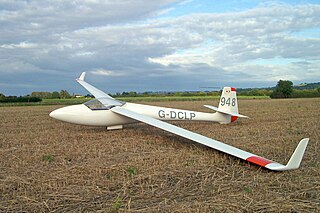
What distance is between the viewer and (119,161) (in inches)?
283

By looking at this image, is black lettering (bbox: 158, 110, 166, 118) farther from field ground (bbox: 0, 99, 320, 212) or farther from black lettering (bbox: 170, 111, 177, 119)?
field ground (bbox: 0, 99, 320, 212)

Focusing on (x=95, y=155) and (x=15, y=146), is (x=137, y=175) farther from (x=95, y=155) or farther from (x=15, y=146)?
(x=15, y=146)

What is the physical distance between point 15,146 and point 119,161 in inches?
168

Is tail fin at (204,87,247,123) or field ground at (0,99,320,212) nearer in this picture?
field ground at (0,99,320,212)

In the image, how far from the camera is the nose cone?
11242mm

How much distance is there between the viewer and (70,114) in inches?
445

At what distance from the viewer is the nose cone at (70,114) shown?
1124cm

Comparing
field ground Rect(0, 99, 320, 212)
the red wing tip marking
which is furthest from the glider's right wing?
the red wing tip marking

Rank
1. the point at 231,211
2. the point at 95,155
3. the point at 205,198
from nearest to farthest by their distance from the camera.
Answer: the point at 231,211, the point at 205,198, the point at 95,155

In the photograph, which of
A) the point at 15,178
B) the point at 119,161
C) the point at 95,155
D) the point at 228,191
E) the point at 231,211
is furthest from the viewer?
the point at 95,155

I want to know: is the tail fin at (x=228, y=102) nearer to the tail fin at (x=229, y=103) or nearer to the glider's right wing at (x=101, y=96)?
the tail fin at (x=229, y=103)

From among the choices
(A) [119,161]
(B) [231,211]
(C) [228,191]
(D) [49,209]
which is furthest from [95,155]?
(B) [231,211]

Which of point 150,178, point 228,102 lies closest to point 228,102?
point 228,102

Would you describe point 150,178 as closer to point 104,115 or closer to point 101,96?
point 104,115
